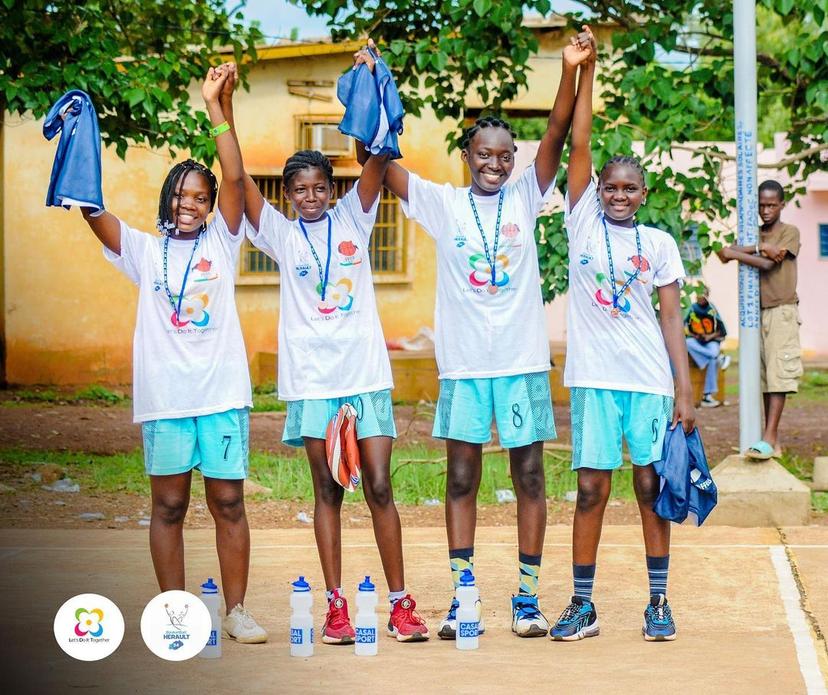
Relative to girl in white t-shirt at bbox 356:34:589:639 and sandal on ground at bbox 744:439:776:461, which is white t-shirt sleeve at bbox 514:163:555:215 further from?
sandal on ground at bbox 744:439:776:461

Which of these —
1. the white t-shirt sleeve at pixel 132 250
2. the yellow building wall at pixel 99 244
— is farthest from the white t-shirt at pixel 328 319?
the yellow building wall at pixel 99 244

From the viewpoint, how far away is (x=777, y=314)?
9.62 metres

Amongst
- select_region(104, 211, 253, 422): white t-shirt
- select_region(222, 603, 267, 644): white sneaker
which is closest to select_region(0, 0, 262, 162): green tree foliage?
select_region(104, 211, 253, 422): white t-shirt

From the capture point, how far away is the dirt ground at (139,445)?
8570 mm

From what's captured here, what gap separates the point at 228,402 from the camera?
5.17 meters

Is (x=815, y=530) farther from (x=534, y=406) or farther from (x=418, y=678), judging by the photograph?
(x=418, y=678)

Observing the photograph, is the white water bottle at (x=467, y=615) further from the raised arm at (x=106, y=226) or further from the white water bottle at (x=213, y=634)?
the raised arm at (x=106, y=226)

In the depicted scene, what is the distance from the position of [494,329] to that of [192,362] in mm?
1202

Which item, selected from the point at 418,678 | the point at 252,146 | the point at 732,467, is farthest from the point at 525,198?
the point at 252,146

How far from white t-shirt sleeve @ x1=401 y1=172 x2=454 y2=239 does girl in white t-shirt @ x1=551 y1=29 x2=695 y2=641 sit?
1.67 feet

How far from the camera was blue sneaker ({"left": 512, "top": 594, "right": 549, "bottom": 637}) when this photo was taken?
207 inches

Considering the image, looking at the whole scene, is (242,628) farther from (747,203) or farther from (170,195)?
(747,203)

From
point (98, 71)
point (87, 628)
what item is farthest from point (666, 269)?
point (98, 71)

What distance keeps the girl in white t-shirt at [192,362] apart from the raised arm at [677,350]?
67.8 inches
